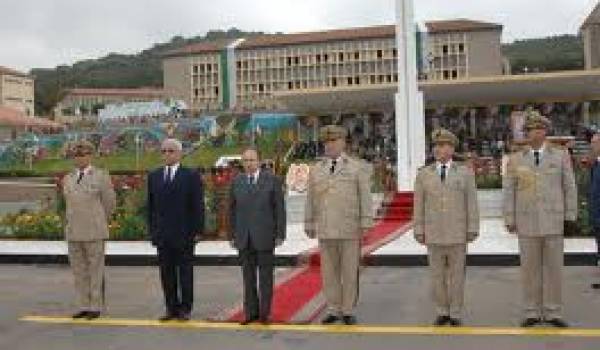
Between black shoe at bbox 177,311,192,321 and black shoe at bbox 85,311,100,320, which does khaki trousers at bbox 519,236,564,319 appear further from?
black shoe at bbox 85,311,100,320

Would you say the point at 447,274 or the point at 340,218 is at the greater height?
the point at 340,218

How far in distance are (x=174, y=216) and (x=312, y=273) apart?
11.1 ft

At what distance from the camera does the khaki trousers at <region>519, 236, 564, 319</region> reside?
8023 mm

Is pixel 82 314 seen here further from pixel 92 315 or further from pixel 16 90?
pixel 16 90

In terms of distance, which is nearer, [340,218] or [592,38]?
[340,218]

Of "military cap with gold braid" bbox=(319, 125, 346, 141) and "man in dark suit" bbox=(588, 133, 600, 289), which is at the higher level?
"military cap with gold braid" bbox=(319, 125, 346, 141)

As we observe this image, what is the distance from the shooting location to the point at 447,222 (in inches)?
323

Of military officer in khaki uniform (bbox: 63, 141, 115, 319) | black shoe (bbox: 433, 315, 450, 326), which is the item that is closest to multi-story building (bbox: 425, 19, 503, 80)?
military officer in khaki uniform (bbox: 63, 141, 115, 319)

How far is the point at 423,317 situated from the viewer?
877 cm

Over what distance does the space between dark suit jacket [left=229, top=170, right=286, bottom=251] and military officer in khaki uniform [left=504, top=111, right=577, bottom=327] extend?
1.98 meters

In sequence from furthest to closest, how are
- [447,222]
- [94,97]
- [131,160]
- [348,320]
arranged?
[94,97] → [131,160] → [348,320] → [447,222]

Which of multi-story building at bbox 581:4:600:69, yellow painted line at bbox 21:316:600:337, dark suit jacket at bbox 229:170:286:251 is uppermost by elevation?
multi-story building at bbox 581:4:600:69

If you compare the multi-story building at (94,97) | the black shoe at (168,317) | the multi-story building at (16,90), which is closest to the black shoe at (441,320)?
the black shoe at (168,317)

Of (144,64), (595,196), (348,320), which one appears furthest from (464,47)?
(348,320)
